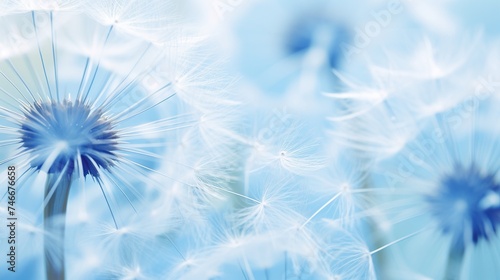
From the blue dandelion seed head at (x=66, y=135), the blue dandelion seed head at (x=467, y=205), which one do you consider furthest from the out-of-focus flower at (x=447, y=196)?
the blue dandelion seed head at (x=66, y=135)

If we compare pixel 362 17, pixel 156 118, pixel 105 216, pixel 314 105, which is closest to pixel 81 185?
pixel 105 216

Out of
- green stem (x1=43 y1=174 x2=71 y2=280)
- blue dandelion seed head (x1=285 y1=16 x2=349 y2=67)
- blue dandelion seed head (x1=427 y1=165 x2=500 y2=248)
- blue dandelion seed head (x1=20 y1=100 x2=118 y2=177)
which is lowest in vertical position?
blue dandelion seed head (x1=427 y1=165 x2=500 y2=248)

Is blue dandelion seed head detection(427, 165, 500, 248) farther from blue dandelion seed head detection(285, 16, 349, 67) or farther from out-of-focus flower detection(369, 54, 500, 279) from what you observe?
blue dandelion seed head detection(285, 16, 349, 67)

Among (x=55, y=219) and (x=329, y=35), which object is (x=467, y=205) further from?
(x=55, y=219)

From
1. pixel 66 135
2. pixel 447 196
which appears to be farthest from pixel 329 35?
pixel 66 135

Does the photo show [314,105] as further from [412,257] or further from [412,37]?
[412,257]

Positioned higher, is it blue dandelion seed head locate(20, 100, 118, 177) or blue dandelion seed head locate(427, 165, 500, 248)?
blue dandelion seed head locate(20, 100, 118, 177)

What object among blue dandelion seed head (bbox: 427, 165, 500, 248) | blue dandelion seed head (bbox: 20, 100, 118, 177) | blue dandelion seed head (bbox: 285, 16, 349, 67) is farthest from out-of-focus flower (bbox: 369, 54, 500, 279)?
blue dandelion seed head (bbox: 20, 100, 118, 177)
